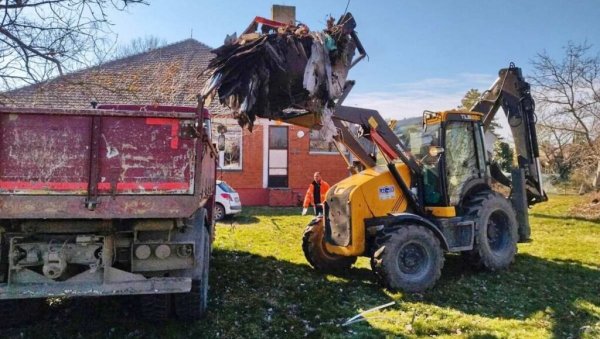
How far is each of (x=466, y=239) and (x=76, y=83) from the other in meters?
6.71

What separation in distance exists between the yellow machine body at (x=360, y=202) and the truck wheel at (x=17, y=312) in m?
4.10

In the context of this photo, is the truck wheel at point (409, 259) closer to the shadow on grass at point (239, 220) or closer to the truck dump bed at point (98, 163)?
the truck dump bed at point (98, 163)

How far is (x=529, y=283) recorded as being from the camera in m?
7.73

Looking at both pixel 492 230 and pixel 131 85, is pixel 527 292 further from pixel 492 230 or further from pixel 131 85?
pixel 131 85

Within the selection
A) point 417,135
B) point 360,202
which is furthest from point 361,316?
point 417,135

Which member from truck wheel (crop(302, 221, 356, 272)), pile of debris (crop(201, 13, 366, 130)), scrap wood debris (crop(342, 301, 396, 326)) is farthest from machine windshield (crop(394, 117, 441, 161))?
scrap wood debris (crop(342, 301, 396, 326))

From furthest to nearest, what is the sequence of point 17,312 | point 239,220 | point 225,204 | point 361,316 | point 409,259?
point 225,204, point 239,220, point 409,259, point 361,316, point 17,312

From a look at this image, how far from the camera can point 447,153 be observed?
817 centimetres

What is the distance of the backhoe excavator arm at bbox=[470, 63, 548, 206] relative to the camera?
9500 mm

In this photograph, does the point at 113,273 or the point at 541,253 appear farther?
the point at 541,253

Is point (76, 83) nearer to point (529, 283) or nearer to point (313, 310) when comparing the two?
→ point (313, 310)

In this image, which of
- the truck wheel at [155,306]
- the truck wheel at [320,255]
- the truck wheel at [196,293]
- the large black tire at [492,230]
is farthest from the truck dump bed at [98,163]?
the large black tire at [492,230]

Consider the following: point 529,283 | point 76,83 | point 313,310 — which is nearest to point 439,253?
point 529,283

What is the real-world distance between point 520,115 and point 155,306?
24.4 ft
